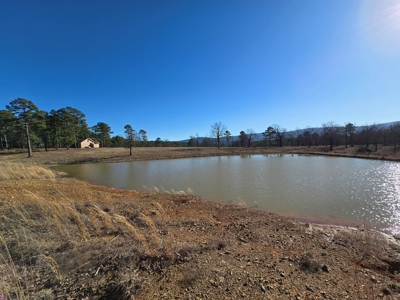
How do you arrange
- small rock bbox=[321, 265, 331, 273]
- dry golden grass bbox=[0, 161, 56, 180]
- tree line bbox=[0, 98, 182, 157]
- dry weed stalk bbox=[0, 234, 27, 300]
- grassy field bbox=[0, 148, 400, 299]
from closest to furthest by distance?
dry weed stalk bbox=[0, 234, 27, 300]
grassy field bbox=[0, 148, 400, 299]
small rock bbox=[321, 265, 331, 273]
dry golden grass bbox=[0, 161, 56, 180]
tree line bbox=[0, 98, 182, 157]

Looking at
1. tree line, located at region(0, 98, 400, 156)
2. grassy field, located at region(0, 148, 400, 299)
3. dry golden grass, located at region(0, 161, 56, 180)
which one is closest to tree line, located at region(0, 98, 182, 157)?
tree line, located at region(0, 98, 400, 156)

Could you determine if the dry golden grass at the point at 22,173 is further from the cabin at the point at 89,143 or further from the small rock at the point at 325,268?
the cabin at the point at 89,143

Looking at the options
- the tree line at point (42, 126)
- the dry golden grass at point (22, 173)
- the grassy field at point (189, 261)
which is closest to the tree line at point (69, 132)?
the tree line at point (42, 126)

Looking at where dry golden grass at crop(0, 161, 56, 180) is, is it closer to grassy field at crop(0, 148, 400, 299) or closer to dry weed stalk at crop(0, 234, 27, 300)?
grassy field at crop(0, 148, 400, 299)

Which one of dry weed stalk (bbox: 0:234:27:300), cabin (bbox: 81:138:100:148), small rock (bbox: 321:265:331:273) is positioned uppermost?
cabin (bbox: 81:138:100:148)

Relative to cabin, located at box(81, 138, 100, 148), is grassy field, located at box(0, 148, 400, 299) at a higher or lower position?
lower

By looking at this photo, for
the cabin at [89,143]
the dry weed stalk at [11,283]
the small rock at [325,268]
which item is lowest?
the small rock at [325,268]

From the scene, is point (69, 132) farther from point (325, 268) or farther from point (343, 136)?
point (343, 136)

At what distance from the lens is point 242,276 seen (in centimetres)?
291

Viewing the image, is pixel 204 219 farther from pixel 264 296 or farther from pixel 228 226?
pixel 264 296

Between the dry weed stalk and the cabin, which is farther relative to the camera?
the cabin

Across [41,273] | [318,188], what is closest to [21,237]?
[41,273]

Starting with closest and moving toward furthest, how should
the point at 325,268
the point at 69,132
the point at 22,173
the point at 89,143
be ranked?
the point at 325,268
the point at 22,173
the point at 69,132
the point at 89,143

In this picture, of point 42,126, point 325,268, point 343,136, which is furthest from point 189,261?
point 343,136
